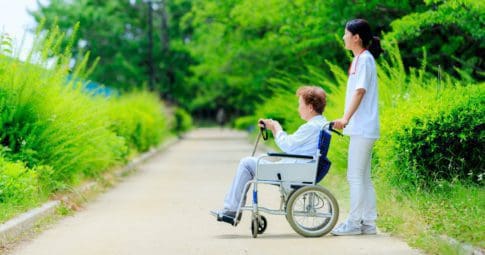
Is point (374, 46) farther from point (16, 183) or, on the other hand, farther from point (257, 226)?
point (16, 183)

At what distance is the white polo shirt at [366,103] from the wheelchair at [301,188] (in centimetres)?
29

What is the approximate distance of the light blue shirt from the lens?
29.7ft

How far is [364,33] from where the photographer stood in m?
9.20

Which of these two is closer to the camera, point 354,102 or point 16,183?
point 354,102

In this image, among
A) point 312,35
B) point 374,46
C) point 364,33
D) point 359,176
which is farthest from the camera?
point 312,35

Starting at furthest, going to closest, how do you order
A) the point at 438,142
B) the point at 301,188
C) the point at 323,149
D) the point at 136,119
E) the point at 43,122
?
the point at 136,119 → the point at 43,122 → the point at 438,142 → the point at 323,149 → the point at 301,188

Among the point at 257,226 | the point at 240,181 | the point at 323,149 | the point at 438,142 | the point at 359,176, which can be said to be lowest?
the point at 257,226

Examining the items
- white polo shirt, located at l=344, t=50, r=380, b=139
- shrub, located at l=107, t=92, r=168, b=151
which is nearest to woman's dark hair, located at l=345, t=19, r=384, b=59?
white polo shirt, located at l=344, t=50, r=380, b=139

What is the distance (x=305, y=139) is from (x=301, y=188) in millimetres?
508

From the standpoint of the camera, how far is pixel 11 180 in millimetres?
10383

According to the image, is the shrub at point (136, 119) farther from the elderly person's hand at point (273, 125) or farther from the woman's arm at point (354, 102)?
the woman's arm at point (354, 102)

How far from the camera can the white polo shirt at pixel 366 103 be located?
9016 millimetres

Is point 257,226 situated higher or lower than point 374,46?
lower

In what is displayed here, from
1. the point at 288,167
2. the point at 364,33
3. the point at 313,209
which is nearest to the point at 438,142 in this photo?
the point at 364,33
